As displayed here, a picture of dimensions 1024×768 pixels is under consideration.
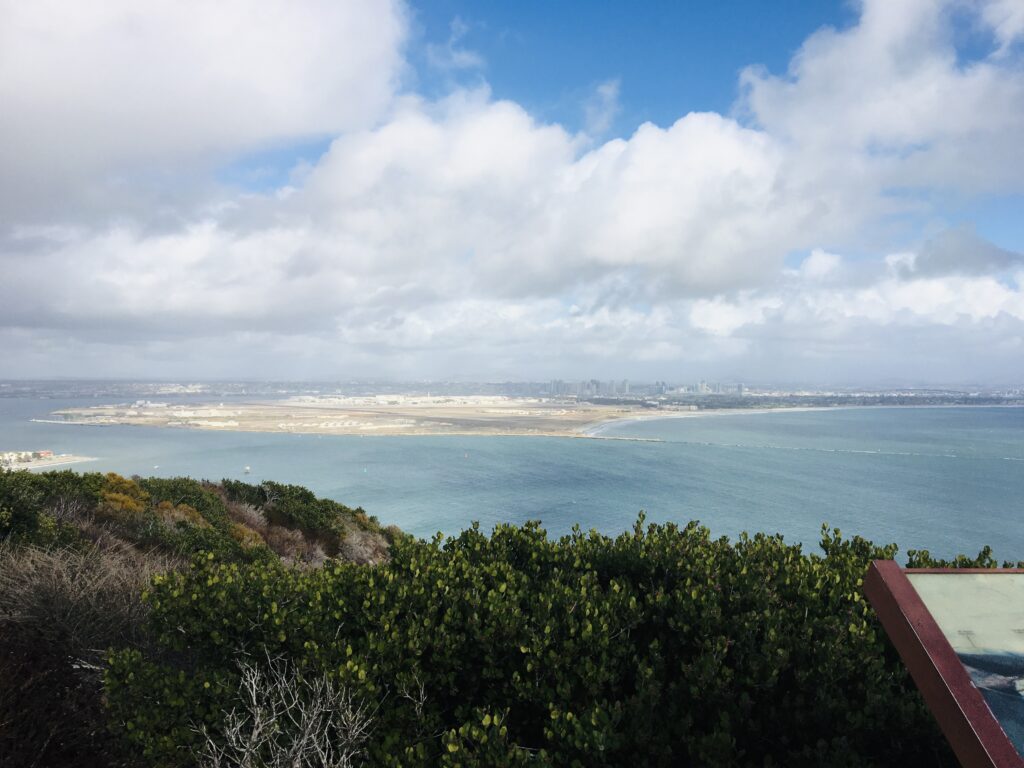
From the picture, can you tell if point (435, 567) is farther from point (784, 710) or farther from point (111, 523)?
point (111, 523)

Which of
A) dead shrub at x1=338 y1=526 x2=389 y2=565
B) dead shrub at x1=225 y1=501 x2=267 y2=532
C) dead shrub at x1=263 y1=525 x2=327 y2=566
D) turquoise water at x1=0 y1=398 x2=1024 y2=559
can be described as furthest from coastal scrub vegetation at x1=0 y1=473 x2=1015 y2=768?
turquoise water at x1=0 y1=398 x2=1024 y2=559

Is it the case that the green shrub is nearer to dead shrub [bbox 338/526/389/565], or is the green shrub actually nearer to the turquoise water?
dead shrub [bbox 338/526/389/565]

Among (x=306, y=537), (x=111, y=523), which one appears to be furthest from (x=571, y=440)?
(x=111, y=523)

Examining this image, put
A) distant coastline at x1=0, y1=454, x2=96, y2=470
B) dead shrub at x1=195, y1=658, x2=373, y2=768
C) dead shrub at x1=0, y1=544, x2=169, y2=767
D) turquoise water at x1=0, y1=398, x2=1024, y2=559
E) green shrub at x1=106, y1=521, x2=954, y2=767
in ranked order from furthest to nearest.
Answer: distant coastline at x1=0, y1=454, x2=96, y2=470 → turquoise water at x1=0, y1=398, x2=1024, y2=559 → dead shrub at x1=0, y1=544, x2=169, y2=767 → dead shrub at x1=195, y1=658, x2=373, y2=768 → green shrub at x1=106, y1=521, x2=954, y2=767

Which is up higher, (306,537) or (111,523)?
(111,523)

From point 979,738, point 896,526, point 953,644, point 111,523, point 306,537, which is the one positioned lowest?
point 896,526

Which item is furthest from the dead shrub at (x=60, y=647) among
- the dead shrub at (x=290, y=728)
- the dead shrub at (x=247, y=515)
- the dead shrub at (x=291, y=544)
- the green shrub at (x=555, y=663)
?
the dead shrub at (x=247, y=515)

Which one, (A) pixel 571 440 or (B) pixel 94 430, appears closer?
(A) pixel 571 440
